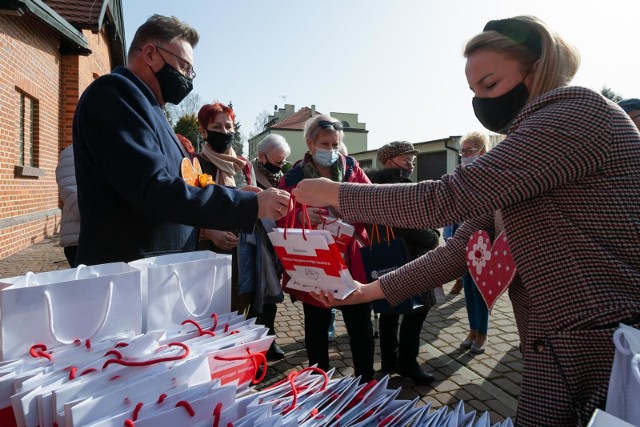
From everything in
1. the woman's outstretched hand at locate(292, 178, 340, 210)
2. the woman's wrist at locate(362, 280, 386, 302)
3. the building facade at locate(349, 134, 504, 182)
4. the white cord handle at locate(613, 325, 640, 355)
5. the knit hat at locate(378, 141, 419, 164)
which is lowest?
the woman's wrist at locate(362, 280, 386, 302)

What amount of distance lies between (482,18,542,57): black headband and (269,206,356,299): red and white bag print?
0.86m

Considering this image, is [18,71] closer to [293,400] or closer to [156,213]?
[156,213]

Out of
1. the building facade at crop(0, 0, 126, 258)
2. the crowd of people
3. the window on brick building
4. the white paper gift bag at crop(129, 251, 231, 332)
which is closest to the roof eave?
the building facade at crop(0, 0, 126, 258)

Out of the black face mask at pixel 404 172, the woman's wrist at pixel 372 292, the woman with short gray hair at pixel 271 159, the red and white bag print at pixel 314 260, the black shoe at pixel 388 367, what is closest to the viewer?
the red and white bag print at pixel 314 260

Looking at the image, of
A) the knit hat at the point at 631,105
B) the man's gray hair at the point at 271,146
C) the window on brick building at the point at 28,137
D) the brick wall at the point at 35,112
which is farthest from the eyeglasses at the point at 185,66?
the window on brick building at the point at 28,137

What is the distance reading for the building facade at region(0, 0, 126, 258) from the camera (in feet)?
23.6

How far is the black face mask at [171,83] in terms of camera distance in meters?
2.21

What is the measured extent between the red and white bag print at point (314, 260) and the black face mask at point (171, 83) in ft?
3.12

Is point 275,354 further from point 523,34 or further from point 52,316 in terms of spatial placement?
point 523,34

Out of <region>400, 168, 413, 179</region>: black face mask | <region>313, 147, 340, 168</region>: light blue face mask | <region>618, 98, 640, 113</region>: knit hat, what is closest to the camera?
<region>313, 147, 340, 168</region>: light blue face mask

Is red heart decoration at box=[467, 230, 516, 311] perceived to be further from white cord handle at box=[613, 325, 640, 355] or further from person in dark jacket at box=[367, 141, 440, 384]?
person in dark jacket at box=[367, 141, 440, 384]

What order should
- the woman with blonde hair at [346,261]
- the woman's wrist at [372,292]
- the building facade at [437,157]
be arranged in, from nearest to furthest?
the woman's wrist at [372,292] < the woman with blonde hair at [346,261] < the building facade at [437,157]

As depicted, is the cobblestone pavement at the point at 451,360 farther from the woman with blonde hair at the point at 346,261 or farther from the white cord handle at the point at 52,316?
the white cord handle at the point at 52,316

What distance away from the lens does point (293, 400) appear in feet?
4.21
